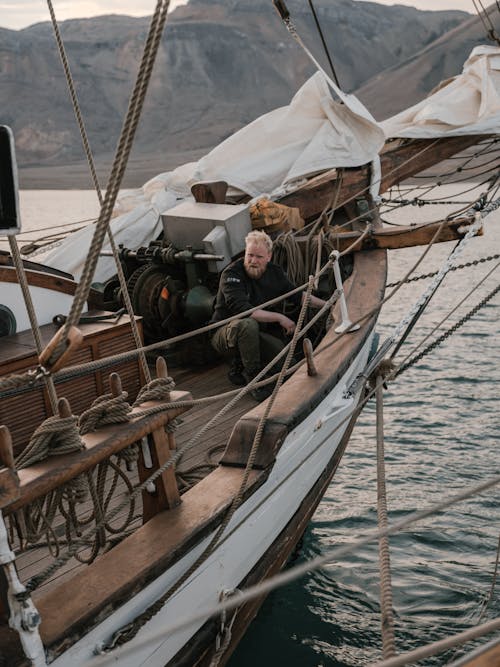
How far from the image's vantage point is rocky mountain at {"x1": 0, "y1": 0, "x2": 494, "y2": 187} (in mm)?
78500

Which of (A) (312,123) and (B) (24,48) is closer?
(A) (312,123)

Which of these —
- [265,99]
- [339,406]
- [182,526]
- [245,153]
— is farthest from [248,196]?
[265,99]

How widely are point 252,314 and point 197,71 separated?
86924 millimetres

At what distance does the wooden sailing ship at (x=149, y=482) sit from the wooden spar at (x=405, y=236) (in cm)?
3

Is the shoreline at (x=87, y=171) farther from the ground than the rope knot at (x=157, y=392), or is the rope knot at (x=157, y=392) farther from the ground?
the shoreline at (x=87, y=171)

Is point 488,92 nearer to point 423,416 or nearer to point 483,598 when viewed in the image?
point 423,416

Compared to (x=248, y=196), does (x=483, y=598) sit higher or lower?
lower

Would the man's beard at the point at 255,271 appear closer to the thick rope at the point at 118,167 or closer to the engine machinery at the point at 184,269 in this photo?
the engine machinery at the point at 184,269

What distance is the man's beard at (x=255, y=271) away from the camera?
484 centimetres

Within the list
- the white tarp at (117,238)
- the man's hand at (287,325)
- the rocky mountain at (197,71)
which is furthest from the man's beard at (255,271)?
the rocky mountain at (197,71)

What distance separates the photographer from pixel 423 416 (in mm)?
8312

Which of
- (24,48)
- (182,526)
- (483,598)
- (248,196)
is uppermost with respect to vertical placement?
(24,48)

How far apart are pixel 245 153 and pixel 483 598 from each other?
4.31 meters

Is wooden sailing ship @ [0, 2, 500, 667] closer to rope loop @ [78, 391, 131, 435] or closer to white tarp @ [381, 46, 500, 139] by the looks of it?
rope loop @ [78, 391, 131, 435]
